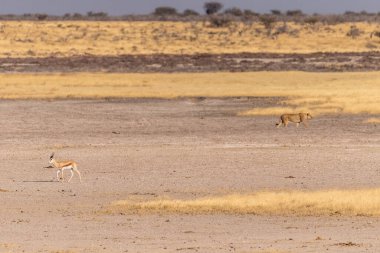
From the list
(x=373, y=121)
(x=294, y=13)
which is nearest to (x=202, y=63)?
(x=373, y=121)

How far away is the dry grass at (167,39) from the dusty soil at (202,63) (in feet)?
15.8

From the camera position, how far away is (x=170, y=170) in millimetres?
21406

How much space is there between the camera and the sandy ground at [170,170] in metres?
13.7

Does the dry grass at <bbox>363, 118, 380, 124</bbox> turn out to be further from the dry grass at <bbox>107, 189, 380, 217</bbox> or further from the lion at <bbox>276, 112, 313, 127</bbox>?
the dry grass at <bbox>107, 189, 380, 217</bbox>

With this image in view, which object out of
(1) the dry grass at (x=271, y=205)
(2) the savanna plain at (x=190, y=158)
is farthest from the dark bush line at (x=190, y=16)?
(1) the dry grass at (x=271, y=205)

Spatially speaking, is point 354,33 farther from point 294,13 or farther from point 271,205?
point 271,205

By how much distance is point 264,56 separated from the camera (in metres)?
60.3

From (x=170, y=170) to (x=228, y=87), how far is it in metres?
21.2

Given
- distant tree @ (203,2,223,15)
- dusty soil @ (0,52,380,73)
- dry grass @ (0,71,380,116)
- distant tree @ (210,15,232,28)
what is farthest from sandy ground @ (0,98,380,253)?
distant tree @ (203,2,223,15)

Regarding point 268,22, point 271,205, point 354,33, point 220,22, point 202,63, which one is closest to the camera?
point 271,205

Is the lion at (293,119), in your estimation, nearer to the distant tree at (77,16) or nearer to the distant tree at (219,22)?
the distant tree at (219,22)

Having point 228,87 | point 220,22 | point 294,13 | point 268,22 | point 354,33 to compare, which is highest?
point 294,13

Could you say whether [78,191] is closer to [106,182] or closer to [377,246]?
[106,182]

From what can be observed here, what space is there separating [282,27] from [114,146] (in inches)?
2264
